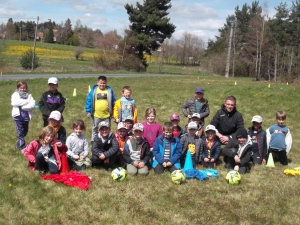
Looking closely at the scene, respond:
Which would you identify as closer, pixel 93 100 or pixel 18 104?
pixel 18 104

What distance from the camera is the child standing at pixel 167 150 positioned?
723 centimetres

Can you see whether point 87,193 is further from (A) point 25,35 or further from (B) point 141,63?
(A) point 25,35

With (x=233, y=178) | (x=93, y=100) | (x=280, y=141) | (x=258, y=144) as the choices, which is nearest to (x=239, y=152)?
(x=258, y=144)

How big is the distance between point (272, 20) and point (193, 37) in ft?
105

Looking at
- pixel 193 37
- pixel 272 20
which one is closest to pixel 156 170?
pixel 272 20

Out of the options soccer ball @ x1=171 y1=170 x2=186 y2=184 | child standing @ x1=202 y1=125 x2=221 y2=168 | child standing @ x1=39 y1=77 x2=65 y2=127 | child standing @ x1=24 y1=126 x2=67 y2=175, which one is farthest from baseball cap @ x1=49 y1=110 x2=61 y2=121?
child standing @ x1=202 y1=125 x2=221 y2=168

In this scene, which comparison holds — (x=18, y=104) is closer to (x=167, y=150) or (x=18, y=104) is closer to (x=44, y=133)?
(x=44, y=133)

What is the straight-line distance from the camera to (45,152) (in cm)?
658

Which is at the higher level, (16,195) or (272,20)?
(272,20)

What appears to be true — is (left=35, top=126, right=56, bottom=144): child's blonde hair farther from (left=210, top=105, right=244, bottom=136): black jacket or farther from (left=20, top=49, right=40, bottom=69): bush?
(left=20, top=49, right=40, bottom=69): bush

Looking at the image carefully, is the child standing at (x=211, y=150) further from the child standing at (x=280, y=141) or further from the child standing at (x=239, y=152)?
the child standing at (x=280, y=141)

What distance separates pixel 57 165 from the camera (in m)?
6.59

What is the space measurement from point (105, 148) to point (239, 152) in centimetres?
300

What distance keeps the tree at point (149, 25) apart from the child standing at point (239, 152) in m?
38.6
